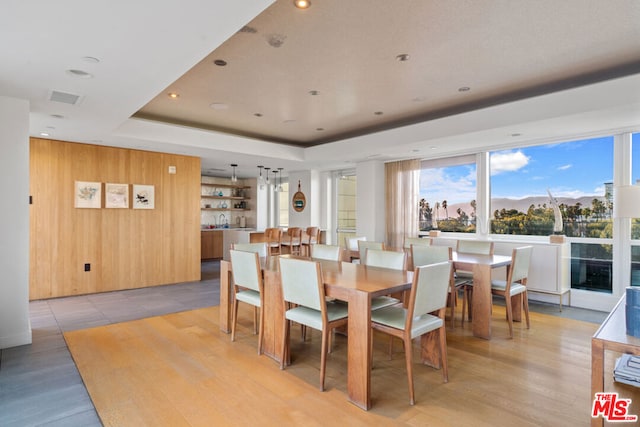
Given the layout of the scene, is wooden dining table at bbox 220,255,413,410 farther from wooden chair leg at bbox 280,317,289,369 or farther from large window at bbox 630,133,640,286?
large window at bbox 630,133,640,286

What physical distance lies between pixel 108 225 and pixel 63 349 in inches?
108

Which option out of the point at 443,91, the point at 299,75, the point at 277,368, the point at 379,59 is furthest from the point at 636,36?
the point at 277,368

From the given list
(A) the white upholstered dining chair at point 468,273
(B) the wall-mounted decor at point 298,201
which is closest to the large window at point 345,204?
(B) the wall-mounted decor at point 298,201

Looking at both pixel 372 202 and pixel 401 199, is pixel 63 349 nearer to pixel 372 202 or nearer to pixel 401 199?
pixel 372 202

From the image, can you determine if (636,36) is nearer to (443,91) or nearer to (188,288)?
(443,91)

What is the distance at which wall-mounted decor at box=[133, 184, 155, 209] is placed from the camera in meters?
5.74

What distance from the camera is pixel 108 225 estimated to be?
218 inches

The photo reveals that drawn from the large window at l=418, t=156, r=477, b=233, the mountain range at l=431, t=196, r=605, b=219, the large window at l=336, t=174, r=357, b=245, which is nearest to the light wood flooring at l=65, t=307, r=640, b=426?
the mountain range at l=431, t=196, r=605, b=219

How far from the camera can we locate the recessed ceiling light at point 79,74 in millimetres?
2664

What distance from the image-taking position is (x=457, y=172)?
616cm

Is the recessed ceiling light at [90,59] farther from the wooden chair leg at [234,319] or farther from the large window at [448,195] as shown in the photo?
the large window at [448,195]

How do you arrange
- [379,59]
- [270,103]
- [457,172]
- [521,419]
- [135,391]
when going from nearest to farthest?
[521,419] < [135,391] < [379,59] < [270,103] < [457,172]

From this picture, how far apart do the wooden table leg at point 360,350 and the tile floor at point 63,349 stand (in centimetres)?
160

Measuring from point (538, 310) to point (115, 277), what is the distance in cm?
630
